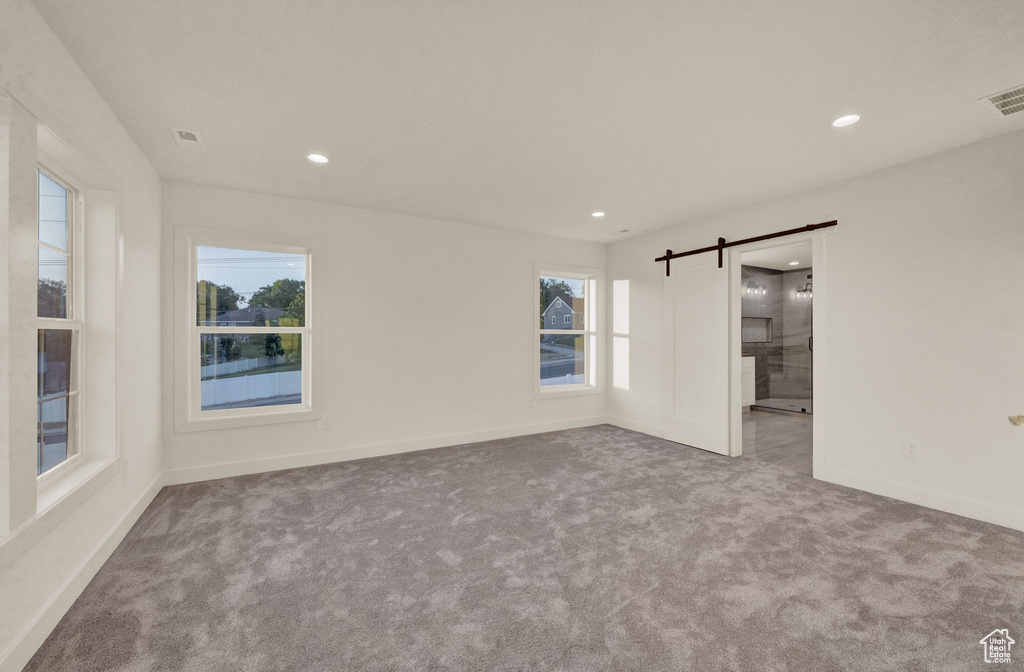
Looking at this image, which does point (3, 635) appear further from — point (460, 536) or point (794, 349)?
point (794, 349)

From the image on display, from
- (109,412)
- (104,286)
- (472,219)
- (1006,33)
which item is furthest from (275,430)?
(1006,33)

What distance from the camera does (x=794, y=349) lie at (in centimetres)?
749

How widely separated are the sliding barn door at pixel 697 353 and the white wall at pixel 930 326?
2.81ft

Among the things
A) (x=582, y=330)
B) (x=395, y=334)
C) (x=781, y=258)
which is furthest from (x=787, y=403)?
(x=395, y=334)

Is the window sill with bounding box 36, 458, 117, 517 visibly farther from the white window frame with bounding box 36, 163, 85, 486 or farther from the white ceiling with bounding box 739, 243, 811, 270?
the white ceiling with bounding box 739, 243, 811, 270

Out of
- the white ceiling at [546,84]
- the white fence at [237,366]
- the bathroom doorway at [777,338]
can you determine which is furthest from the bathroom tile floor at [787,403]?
the white fence at [237,366]

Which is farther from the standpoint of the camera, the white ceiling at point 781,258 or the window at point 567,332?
the white ceiling at point 781,258

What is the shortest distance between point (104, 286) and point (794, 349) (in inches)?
346

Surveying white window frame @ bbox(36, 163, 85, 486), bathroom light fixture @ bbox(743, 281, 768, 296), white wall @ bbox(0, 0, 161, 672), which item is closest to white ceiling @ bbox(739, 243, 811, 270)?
bathroom light fixture @ bbox(743, 281, 768, 296)

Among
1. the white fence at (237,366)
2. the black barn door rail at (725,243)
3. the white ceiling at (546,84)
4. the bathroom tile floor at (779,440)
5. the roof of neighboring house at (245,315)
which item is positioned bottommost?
the bathroom tile floor at (779,440)

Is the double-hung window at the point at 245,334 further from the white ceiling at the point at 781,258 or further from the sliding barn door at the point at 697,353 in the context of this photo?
the white ceiling at the point at 781,258

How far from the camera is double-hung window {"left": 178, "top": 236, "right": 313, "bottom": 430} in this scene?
12.1 ft

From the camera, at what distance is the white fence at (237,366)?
12.4 feet

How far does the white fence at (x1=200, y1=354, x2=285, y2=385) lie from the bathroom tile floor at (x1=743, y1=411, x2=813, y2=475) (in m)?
4.69
